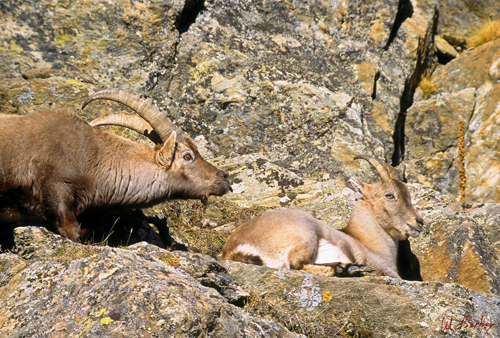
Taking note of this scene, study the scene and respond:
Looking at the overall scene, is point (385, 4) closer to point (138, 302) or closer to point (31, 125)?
point (31, 125)

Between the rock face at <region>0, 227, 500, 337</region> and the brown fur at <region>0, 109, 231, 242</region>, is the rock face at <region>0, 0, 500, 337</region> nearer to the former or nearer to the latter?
the rock face at <region>0, 227, 500, 337</region>

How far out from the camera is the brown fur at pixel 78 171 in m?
6.05

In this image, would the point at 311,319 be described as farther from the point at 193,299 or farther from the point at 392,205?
the point at 392,205

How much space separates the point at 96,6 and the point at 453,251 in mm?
9272

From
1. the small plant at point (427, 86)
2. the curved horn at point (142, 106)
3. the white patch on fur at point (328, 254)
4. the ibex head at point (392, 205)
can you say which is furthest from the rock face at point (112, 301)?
the small plant at point (427, 86)

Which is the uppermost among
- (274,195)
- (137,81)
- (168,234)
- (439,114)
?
(439,114)

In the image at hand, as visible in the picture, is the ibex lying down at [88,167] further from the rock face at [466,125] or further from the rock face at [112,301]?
the rock face at [466,125]

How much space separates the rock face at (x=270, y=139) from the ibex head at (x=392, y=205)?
1.87ft

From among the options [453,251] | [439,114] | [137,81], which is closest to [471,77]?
[439,114]

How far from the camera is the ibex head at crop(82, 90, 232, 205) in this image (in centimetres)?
714

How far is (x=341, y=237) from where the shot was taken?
7.84 m

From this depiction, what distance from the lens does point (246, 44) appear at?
12.0 m

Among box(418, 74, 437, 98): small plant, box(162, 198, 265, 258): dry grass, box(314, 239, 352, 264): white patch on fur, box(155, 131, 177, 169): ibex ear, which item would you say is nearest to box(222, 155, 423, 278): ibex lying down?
box(314, 239, 352, 264): white patch on fur
